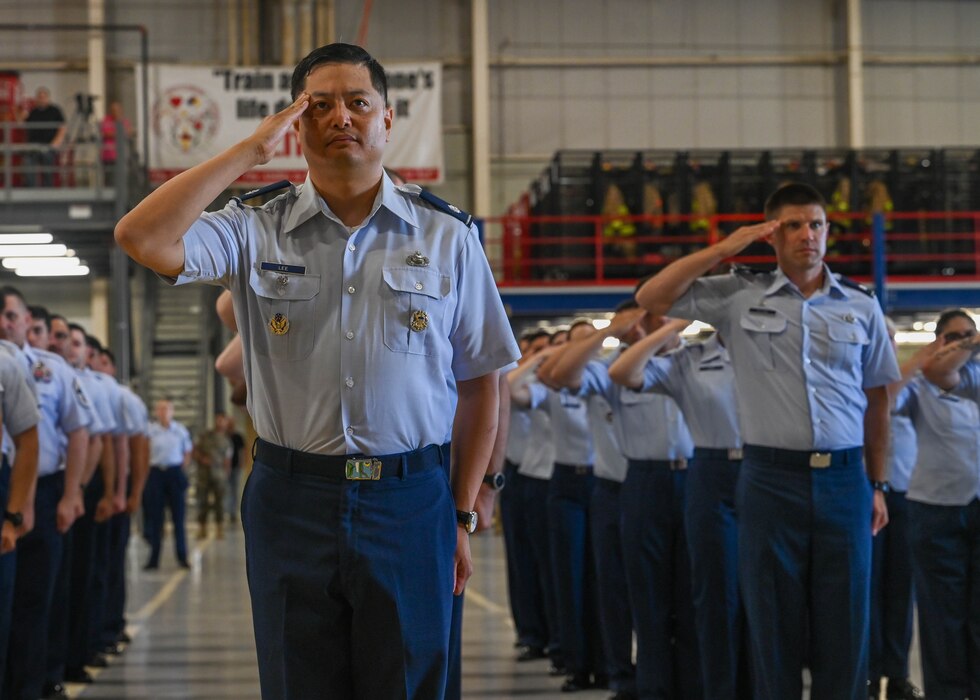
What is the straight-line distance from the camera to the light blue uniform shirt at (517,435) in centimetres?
958

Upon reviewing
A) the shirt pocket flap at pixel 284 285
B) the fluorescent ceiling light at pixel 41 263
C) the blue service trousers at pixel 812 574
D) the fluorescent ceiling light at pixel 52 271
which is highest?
the fluorescent ceiling light at pixel 41 263

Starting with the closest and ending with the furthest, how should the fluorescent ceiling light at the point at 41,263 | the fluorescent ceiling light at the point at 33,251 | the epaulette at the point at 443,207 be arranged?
the epaulette at the point at 443,207
the fluorescent ceiling light at the point at 33,251
the fluorescent ceiling light at the point at 41,263

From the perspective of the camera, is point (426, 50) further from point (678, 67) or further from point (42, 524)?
point (42, 524)

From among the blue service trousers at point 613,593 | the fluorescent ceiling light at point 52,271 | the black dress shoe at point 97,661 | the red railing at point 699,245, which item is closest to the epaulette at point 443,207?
the blue service trousers at point 613,593

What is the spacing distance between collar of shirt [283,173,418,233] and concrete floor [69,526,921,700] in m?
4.83

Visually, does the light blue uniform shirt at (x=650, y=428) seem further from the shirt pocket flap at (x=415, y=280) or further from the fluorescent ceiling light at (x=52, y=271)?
the fluorescent ceiling light at (x=52, y=271)

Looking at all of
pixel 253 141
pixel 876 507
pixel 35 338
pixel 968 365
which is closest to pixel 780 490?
pixel 876 507

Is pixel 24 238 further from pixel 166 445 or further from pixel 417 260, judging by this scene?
pixel 417 260

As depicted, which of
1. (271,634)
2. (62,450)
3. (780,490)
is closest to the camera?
(271,634)

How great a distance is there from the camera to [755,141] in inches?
875

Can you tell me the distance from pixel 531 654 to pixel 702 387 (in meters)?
3.30

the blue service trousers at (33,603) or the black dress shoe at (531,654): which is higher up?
the blue service trousers at (33,603)

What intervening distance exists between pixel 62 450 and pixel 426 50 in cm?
1610

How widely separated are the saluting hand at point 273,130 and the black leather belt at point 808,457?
8.14 ft
